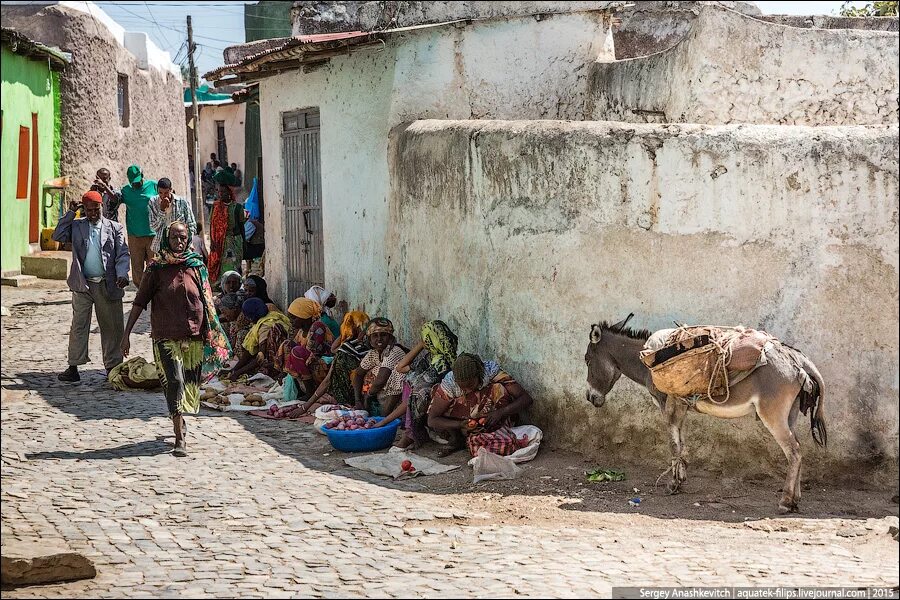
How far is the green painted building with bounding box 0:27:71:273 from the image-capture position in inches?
548

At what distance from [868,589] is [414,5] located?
26.6ft

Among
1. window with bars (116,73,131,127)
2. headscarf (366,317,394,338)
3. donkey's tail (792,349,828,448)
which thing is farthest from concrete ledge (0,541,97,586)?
window with bars (116,73,131,127)

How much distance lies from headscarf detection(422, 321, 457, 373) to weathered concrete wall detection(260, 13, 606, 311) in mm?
1641

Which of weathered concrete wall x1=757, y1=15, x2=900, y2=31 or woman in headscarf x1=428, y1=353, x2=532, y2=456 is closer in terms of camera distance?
woman in headscarf x1=428, y1=353, x2=532, y2=456

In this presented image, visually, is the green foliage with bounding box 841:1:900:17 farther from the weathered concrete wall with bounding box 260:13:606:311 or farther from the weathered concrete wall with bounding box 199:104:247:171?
the weathered concrete wall with bounding box 199:104:247:171

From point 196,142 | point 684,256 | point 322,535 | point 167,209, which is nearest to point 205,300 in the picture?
point 322,535

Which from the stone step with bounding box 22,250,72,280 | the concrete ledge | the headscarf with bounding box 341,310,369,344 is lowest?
the concrete ledge

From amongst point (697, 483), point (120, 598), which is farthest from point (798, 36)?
point (120, 598)

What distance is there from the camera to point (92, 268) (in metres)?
9.59

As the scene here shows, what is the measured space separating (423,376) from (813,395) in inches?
120

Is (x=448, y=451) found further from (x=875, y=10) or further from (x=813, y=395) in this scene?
(x=875, y=10)

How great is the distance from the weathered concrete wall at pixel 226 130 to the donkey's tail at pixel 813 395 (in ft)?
94.7

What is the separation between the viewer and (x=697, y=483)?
6492mm

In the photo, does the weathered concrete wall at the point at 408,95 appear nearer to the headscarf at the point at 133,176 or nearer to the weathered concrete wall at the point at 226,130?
the headscarf at the point at 133,176
